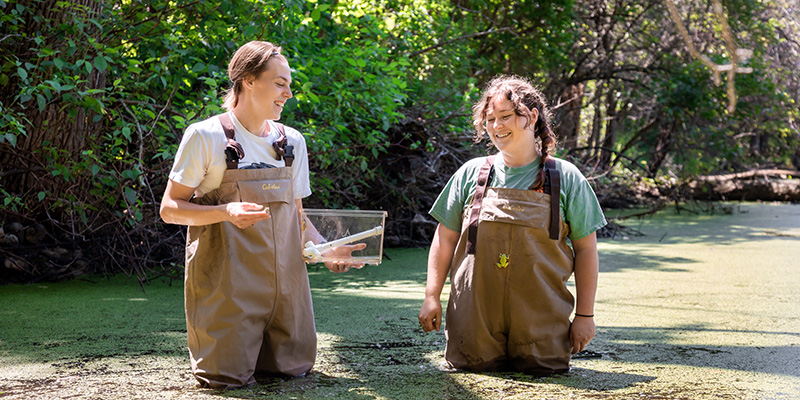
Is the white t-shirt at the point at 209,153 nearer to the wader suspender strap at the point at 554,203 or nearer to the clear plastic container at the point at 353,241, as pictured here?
the clear plastic container at the point at 353,241

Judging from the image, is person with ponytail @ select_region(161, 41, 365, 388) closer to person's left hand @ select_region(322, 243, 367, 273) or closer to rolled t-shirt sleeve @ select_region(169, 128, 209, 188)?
rolled t-shirt sleeve @ select_region(169, 128, 209, 188)

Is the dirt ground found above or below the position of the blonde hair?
below

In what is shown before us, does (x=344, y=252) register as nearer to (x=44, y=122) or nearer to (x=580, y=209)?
(x=580, y=209)

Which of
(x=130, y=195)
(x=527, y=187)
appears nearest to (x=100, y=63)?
(x=130, y=195)

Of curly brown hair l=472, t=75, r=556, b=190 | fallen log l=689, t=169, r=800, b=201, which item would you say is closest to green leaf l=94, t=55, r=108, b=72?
curly brown hair l=472, t=75, r=556, b=190

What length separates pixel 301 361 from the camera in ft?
8.11

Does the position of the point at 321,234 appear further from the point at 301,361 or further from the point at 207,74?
the point at 207,74

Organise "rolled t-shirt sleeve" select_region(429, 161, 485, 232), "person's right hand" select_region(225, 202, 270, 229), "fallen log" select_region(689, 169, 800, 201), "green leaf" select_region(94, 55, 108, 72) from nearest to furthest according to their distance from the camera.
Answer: "person's right hand" select_region(225, 202, 270, 229) → "rolled t-shirt sleeve" select_region(429, 161, 485, 232) → "green leaf" select_region(94, 55, 108, 72) → "fallen log" select_region(689, 169, 800, 201)

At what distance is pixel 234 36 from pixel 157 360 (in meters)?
2.55

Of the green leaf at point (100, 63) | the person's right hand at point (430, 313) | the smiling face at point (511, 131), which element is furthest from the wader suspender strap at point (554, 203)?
the green leaf at point (100, 63)

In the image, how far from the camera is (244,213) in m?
2.09

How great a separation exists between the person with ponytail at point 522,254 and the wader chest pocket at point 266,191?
57cm

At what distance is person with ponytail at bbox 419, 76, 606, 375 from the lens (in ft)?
8.16

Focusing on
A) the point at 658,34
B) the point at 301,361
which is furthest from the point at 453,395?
the point at 658,34
